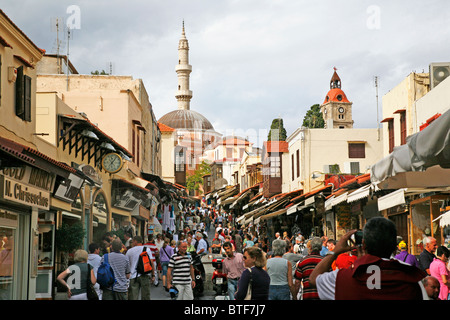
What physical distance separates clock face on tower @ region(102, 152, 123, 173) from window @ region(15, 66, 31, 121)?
8062 mm

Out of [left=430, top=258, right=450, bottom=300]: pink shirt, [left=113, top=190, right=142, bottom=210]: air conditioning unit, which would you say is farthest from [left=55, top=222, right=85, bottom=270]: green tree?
[left=430, top=258, right=450, bottom=300]: pink shirt

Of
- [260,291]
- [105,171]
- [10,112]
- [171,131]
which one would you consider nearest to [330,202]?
[105,171]

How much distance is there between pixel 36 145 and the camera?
15.7 m

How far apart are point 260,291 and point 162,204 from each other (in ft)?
106

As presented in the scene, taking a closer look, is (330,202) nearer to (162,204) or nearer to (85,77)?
(85,77)

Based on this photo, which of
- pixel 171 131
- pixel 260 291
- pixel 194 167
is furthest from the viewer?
pixel 194 167

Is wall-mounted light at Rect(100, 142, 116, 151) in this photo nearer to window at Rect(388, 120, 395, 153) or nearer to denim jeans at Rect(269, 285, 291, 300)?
window at Rect(388, 120, 395, 153)

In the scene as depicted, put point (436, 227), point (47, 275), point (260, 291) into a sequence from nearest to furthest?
point (260, 291)
point (47, 275)
point (436, 227)

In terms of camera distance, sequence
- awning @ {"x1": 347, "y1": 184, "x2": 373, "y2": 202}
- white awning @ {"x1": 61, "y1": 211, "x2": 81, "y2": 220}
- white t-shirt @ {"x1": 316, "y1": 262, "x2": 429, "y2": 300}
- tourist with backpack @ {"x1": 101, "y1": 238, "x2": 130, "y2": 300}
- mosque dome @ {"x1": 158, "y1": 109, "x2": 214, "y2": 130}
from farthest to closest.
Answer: mosque dome @ {"x1": 158, "y1": 109, "x2": 214, "y2": 130} < white awning @ {"x1": 61, "y1": 211, "x2": 81, "y2": 220} < awning @ {"x1": 347, "y1": 184, "x2": 373, "y2": 202} < tourist with backpack @ {"x1": 101, "y1": 238, "x2": 130, "y2": 300} < white t-shirt @ {"x1": 316, "y1": 262, "x2": 429, "y2": 300}

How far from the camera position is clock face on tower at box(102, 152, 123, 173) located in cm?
2286

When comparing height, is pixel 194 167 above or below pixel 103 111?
above

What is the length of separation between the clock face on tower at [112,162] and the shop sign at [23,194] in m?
8.65

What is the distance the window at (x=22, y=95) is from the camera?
1434cm

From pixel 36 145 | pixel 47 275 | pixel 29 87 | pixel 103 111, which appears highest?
pixel 103 111
